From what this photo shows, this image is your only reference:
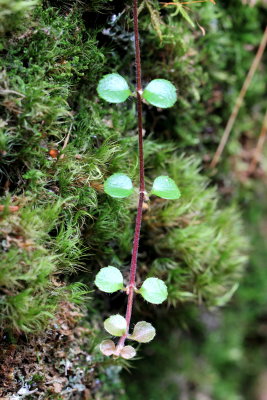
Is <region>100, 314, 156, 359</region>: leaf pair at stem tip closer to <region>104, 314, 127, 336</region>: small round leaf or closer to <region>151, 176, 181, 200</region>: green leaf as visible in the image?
<region>104, 314, 127, 336</region>: small round leaf

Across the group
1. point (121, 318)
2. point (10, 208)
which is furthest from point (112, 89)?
point (121, 318)

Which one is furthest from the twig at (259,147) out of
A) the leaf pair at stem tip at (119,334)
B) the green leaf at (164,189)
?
the leaf pair at stem tip at (119,334)

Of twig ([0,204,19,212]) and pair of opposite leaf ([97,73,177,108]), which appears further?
pair of opposite leaf ([97,73,177,108])

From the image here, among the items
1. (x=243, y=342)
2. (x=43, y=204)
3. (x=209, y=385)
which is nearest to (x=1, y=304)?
(x=43, y=204)

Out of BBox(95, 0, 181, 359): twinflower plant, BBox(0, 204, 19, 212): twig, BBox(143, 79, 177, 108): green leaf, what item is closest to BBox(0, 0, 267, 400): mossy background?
BBox(0, 204, 19, 212): twig

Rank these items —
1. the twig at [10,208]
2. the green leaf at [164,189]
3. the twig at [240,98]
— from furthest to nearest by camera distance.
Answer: the twig at [240,98] < the green leaf at [164,189] < the twig at [10,208]

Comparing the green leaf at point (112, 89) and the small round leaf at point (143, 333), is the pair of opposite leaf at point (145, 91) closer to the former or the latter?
the green leaf at point (112, 89)

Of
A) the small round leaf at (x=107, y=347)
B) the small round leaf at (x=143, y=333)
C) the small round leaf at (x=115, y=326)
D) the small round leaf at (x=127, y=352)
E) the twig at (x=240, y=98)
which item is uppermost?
the twig at (x=240, y=98)

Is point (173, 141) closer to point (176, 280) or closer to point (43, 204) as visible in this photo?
point (176, 280)
